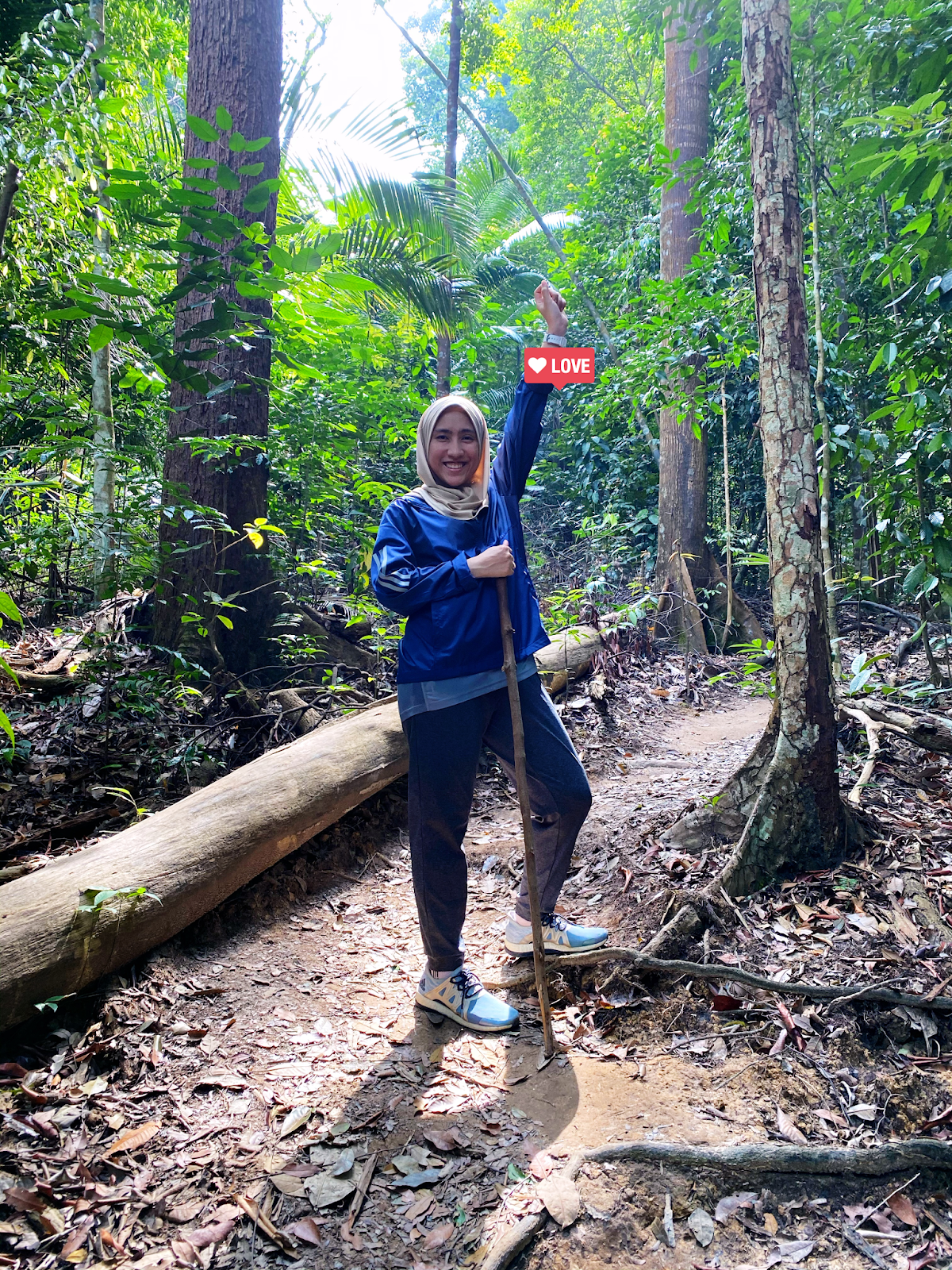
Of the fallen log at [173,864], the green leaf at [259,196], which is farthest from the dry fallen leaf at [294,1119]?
the green leaf at [259,196]

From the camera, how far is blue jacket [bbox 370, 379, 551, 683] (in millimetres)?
2500

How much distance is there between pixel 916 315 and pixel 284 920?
4.86 meters

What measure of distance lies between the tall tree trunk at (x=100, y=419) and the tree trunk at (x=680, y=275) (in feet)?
19.2

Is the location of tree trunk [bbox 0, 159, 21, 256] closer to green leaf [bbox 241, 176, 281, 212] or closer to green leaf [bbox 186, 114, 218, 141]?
green leaf [bbox 186, 114, 218, 141]

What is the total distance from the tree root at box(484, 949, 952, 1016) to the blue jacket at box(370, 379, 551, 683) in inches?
47.6

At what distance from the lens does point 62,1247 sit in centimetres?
187

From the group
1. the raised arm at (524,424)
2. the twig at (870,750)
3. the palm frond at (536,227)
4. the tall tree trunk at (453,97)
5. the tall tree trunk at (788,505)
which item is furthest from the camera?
the palm frond at (536,227)

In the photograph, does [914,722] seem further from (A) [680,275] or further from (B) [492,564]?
(A) [680,275]

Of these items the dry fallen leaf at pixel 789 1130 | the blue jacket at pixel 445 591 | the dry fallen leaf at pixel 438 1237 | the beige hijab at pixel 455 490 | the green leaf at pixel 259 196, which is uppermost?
the green leaf at pixel 259 196

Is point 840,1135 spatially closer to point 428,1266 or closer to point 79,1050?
point 428,1266

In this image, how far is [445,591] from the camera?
2504 millimetres

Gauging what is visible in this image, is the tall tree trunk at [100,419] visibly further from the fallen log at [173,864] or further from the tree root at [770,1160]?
the tree root at [770,1160]

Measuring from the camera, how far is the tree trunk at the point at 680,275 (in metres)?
8.55

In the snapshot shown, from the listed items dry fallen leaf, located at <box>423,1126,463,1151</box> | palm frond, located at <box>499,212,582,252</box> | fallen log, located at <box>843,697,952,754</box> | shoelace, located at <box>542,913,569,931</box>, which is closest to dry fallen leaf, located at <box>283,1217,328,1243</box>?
dry fallen leaf, located at <box>423,1126,463,1151</box>
